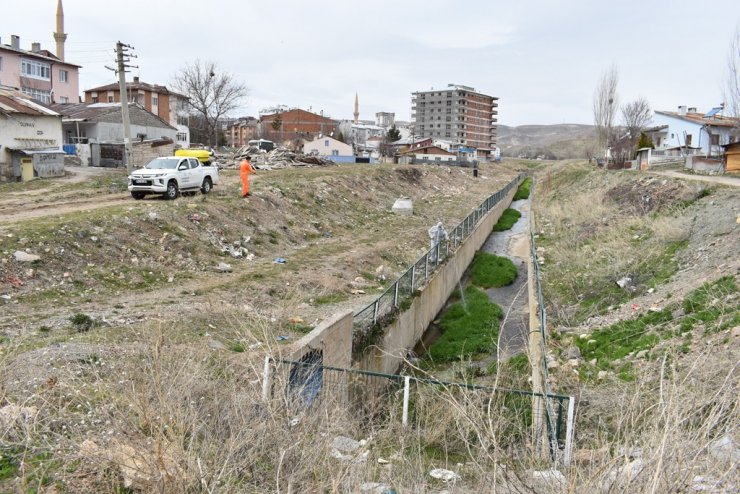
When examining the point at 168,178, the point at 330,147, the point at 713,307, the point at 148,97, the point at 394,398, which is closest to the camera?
the point at 394,398

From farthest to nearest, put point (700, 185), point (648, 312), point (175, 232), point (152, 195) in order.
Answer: point (700, 185)
point (152, 195)
point (175, 232)
point (648, 312)

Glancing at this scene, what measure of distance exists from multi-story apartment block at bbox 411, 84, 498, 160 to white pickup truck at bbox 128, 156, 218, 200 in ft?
372

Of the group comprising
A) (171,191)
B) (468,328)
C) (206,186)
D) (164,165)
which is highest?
(164,165)

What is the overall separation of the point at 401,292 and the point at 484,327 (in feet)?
11.1

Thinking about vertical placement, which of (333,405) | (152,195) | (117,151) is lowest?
(333,405)

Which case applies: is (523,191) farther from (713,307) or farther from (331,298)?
(713,307)

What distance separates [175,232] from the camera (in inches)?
726

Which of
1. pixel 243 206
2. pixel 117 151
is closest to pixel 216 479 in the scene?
pixel 243 206

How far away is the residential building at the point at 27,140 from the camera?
95.7 feet

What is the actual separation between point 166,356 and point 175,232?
467 inches

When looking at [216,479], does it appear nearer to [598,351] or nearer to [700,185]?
[598,351]

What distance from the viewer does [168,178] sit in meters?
22.2

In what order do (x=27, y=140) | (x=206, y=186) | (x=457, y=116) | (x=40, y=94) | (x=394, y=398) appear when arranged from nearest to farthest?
1. (x=394, y=398)
2. (x=206, y=186)
3. (x=27, y=140)
4. (x=40, y=94)
5. (x=457, y=116)

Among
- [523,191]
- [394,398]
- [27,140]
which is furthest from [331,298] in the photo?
[523,191]
